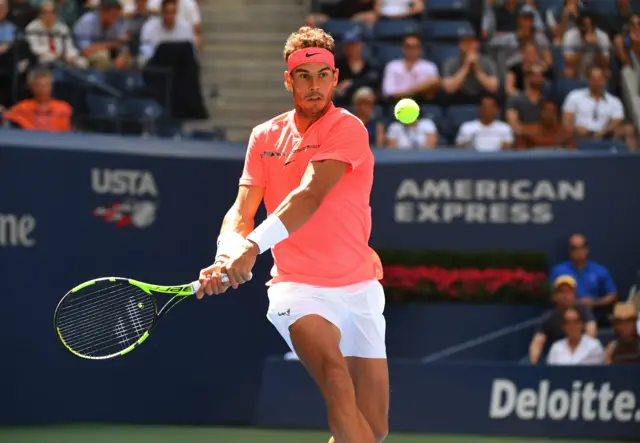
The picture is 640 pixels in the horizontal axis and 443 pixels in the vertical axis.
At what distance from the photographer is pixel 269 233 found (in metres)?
5.20

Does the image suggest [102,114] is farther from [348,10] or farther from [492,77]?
[492,77]

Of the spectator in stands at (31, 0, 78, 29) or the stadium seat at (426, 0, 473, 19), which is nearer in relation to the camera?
the spectator in stands at (31, 0, 78, 29)

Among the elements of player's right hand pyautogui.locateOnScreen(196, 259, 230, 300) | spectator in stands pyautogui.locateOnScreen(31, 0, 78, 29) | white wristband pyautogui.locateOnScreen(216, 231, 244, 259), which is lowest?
player's right hand pyautogui.locateOnScreen(196, 259, 230, 300)

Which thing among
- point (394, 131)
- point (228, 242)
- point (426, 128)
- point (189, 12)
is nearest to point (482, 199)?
point (426, 128)

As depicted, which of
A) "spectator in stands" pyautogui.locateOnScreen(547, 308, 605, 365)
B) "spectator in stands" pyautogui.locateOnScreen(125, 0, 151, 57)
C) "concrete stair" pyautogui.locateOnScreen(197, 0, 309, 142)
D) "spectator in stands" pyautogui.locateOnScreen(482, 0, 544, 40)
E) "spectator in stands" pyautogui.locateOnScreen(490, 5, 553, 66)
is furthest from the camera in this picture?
"spectator in stands" pyautogui.locateOnScreen(482, 0, 544, 40)

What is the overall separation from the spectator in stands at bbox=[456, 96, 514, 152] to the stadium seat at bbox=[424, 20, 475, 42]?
1.69m

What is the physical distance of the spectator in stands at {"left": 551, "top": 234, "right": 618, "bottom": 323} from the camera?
10.2m

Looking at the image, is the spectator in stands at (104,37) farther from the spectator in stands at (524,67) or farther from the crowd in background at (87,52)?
the spectator in stands at (524,67)

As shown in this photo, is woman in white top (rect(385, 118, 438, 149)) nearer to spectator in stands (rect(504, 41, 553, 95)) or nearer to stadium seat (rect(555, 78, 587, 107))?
spectator in stands (rect(504, 41, 553, 95))

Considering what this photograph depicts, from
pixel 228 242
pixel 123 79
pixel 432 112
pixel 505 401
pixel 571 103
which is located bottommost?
pixel 505 401

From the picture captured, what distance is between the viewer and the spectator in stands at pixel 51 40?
Result: 36.4 ft

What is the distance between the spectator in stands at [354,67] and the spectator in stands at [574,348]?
9.32 feet

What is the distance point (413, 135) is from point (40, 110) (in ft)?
10.0

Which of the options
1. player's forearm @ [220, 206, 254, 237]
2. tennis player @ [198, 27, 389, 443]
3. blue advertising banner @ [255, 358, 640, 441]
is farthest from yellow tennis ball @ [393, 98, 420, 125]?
blue advertising banner @ [255, 358, 640, 441]
